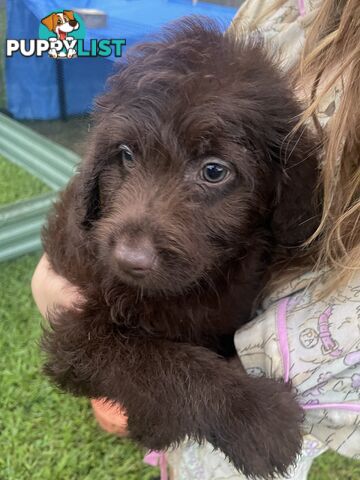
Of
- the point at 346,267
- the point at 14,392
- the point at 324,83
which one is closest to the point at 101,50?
the point at 14,392

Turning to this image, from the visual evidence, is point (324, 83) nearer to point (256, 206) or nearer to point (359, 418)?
point (256, 206)

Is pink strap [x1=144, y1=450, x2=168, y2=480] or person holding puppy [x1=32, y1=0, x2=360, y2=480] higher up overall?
person holding puppy [x1=32, y1=0, x2=360, y2=480]

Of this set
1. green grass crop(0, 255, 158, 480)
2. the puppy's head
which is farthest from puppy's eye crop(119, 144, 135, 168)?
green grass crop(0, 255, 158, 480)

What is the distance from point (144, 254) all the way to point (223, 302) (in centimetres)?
38

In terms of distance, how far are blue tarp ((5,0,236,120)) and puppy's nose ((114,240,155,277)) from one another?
2.07m

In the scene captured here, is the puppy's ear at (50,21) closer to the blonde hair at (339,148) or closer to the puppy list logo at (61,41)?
the puppy list logo at (61,41)

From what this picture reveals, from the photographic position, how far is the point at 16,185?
4477 mm

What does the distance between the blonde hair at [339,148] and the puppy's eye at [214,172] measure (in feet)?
0.73

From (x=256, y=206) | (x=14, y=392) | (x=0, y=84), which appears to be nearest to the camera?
(x=256, y=206)

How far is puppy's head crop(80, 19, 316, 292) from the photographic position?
1.41m

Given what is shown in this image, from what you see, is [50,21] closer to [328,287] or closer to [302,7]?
[302,7]

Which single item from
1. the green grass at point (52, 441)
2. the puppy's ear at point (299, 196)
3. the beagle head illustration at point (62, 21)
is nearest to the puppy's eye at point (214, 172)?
the puppy's ear at point (299, 196)

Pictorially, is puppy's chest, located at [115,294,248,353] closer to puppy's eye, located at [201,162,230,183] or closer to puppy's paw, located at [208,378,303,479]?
puppy's paw, located at [208,378,303,479]

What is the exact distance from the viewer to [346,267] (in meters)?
A: 1.40
